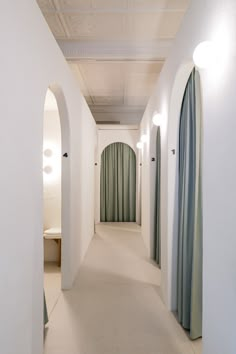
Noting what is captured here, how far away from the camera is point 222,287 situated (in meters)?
1.36

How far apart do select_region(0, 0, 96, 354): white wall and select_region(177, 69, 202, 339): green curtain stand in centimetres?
115

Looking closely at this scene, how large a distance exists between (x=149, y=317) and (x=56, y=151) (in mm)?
2706

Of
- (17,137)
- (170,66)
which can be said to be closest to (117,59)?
(170,66)

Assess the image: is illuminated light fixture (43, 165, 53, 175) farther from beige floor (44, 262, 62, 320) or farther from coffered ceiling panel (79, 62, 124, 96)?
coffered ceiling panel (79, 62, 124, 96)

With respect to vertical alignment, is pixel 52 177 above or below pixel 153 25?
below

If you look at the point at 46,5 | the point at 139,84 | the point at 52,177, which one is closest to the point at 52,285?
the point at 52,177

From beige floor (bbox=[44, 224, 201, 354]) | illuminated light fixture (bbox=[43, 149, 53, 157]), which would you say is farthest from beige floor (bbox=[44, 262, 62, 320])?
illuminated light fixture (bbox=[43, 149, 53, 157])

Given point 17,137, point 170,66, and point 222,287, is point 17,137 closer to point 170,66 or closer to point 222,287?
point 222,287

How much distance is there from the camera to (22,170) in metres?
1.55

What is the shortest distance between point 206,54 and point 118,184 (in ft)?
20.0

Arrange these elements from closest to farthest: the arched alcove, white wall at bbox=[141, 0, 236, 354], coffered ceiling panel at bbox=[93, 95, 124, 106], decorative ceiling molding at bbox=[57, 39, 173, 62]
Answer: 1. white wall at bbox=[141, 0, 236, 354]
2. the arched alcove
3. decorative ceiling molding at bbox=[57, 39, 173, 62]
4. coffered ceiling panel at bbox=[93, 95, 124, 106]

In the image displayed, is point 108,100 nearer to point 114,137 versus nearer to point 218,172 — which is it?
point 114,137

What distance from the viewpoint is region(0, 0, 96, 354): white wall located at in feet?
4.35

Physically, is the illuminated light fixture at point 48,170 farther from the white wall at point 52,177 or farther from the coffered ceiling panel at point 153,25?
the coffered ceiling panel at point 153,25
